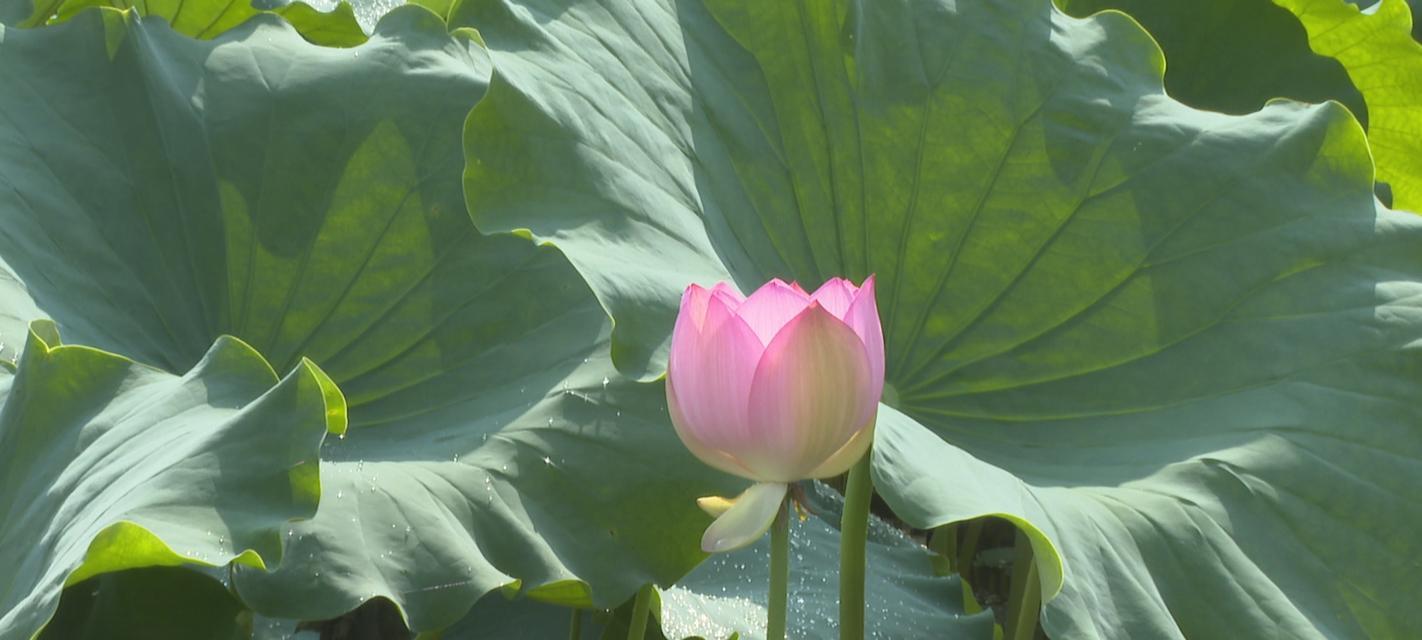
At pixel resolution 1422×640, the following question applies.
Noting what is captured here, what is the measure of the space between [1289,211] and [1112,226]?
5.6 inches

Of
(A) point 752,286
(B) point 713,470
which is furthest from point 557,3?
(B) point 713,470

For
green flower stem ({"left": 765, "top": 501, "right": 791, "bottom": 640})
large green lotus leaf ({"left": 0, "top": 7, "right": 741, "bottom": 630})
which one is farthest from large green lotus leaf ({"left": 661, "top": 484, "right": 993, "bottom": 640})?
green flower stem ({"left": 765, "top": 501, "right": 791, "bottom": 640})

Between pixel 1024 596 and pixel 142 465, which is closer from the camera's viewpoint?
pixel 142 465

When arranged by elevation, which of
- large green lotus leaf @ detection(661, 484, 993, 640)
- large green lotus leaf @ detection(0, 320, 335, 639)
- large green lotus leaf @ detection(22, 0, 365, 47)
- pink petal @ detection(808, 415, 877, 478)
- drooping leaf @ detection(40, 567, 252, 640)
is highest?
pink petal @ detection(808, 415, 877, 478)

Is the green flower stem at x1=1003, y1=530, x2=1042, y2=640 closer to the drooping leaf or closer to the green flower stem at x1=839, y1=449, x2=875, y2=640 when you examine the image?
the green flower stem at x1=839, y1=449, x2=875, y2=640

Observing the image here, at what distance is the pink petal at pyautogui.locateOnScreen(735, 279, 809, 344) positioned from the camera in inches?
35.0

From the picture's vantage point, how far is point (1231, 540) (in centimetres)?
114

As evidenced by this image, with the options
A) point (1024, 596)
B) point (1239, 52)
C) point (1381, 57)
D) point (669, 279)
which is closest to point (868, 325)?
point (669, 279)

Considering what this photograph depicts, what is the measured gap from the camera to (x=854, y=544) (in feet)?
3.74

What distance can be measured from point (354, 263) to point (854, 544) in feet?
1.74

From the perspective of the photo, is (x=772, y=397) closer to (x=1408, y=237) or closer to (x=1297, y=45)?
(x=1408, y=237)

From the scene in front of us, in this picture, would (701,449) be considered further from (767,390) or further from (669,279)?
(669,279)

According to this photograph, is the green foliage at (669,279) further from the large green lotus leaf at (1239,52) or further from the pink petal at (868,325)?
the large green lotus leaf at (1239,52)

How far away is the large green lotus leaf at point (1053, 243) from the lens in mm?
1150
